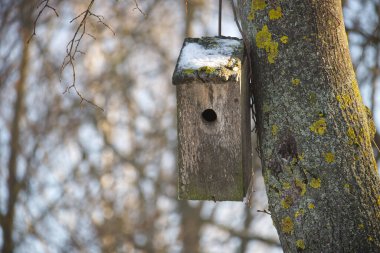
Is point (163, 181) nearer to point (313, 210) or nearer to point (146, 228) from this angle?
point (146, 228)

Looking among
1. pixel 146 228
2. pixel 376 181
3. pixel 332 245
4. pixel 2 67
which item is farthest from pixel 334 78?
pixel 146 228

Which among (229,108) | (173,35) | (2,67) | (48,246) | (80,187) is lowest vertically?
(48,246)

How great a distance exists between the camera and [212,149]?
2736 mm

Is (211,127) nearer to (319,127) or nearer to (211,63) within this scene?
(211,63)

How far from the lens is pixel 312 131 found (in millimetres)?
2531

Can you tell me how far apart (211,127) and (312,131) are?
0.43 meters

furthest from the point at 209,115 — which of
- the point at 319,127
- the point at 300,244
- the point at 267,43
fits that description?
the point at 300,244

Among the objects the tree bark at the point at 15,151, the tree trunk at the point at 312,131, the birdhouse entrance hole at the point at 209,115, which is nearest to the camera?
the tree trunk at the point at 312,131

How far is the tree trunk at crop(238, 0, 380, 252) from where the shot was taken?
2.46 meters

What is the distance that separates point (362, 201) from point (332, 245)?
0.20 m

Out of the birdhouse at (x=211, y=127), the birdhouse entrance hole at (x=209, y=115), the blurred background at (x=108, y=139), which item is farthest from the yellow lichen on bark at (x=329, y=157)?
the blurred background at (x=108, y=139)

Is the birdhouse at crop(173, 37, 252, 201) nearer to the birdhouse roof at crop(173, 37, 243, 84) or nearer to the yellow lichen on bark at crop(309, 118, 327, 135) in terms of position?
the birdhouse roof at crop(173, 37, 243, 84)

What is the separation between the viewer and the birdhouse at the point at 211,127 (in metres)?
2.71

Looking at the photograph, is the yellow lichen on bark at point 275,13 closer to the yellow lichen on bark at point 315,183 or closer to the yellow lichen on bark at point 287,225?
the yellow lichen on bark at point 315,183
